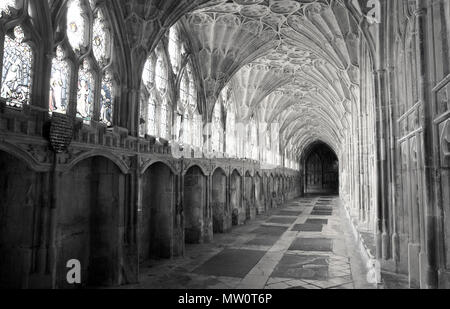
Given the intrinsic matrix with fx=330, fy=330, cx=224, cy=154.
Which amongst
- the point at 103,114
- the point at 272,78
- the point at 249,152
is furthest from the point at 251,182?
the point at 103,114

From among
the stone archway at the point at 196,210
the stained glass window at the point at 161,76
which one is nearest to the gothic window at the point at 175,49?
the stained glass window at the point at 161,76

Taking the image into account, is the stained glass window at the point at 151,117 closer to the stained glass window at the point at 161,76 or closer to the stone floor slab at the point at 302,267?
the stained glass window at the point at 161,76

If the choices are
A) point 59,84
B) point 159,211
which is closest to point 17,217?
point 59,84

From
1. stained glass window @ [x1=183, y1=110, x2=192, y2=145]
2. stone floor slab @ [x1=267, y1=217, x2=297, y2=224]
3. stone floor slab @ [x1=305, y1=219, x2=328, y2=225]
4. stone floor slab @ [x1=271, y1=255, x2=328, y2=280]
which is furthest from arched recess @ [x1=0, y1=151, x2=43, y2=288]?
stone floor slab @ [x1=305, y1=219, x2=328, y2=225]

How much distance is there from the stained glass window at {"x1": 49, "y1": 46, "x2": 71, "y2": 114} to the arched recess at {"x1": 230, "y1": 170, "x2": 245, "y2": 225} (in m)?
11.7

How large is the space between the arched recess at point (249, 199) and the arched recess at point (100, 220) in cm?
1189

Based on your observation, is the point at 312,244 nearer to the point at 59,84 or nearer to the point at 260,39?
the point at 260,39

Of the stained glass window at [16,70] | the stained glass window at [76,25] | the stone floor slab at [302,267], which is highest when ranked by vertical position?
the stained glass window at [76,25]

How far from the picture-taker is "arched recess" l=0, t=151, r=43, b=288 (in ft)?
19.3

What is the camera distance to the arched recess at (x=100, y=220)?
7945 millimetres

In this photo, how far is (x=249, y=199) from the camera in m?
20.1

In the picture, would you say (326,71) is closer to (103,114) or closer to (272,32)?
(272,32)

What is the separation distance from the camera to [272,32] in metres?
14.3

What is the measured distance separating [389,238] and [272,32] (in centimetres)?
1022
